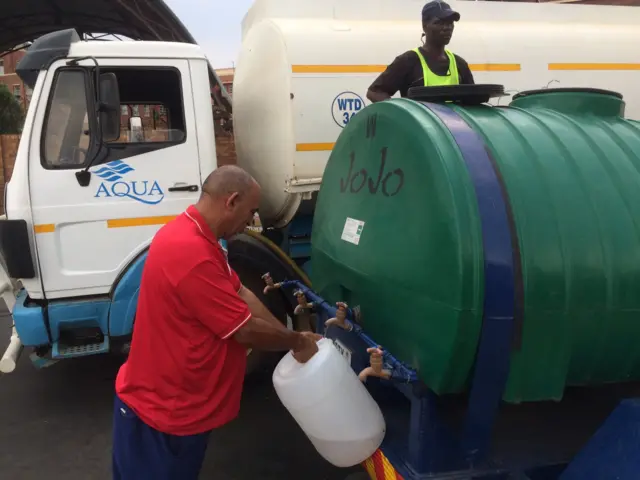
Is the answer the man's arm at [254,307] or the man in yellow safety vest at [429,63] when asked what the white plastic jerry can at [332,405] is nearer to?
the man's arm at [254,307]

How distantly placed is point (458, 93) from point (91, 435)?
10.6ft

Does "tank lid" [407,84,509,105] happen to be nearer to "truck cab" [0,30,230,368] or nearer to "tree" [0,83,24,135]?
"truck cab" [0,30,230,368]

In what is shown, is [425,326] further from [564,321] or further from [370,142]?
[370,142]

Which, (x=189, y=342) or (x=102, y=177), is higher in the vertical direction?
(x=102, y=177)

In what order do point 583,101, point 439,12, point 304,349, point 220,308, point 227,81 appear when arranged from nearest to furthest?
point 220,308, point 304,349, point 583,101, point 439,12, point 227,81

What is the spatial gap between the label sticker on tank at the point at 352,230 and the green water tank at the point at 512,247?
174 millimetres

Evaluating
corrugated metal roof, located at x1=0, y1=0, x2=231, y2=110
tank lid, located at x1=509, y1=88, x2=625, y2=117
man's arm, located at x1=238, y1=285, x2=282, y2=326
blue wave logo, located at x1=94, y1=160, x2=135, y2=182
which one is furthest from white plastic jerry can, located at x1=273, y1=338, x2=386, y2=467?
corrugated metal roof, located at x1=0, y1=0, x2=231, y2=110

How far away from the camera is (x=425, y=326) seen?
1.78 meters

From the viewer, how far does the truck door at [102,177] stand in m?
3.52

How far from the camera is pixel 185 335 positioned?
1.91 m

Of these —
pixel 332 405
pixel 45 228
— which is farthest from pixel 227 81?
pixel 332 405

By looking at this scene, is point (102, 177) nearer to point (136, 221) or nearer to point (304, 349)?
point (136, 221)

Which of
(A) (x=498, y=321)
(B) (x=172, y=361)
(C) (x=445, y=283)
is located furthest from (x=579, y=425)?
(B) (x=172, y=361)

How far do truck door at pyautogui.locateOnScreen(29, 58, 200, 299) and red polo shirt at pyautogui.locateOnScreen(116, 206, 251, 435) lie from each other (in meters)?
1.80
